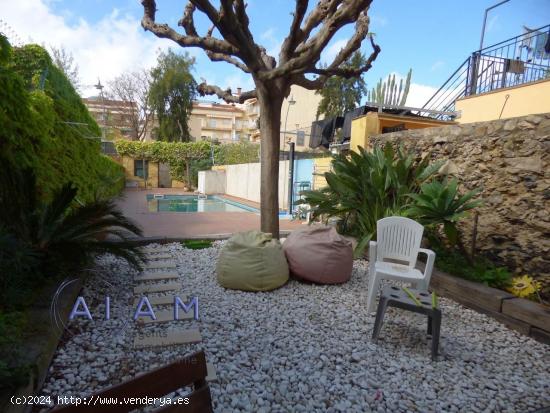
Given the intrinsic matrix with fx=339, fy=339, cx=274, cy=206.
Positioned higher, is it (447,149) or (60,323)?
(447,149)

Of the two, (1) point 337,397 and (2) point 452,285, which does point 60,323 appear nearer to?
(1) point 337,397

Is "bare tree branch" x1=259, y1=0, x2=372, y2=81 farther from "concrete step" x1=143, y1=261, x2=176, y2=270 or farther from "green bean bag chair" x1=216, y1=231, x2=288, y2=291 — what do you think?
"concrete step" x1=143, y1=261, x2=176, y2=270

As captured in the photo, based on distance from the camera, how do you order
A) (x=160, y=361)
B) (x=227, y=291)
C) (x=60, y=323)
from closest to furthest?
(x=160, y=361), (x=60, y=323), (x=227, y=291)

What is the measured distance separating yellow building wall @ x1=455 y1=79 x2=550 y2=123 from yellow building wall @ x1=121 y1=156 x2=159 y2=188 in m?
21.0

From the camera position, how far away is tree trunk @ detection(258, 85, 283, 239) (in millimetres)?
4762

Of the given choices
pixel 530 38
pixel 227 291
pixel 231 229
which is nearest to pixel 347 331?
pixel 227 291

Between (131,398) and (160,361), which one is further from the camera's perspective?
(160,361)

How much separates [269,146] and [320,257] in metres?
1.79

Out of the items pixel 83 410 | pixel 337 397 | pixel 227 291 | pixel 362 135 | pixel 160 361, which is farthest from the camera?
pixel 362 135

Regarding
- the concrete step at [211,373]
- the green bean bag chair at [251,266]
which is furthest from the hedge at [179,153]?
the concrete step at [211,373]

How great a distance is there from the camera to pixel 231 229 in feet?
24.2

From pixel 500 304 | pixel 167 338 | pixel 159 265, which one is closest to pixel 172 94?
pixel 159 265

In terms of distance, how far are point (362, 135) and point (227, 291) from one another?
486cm

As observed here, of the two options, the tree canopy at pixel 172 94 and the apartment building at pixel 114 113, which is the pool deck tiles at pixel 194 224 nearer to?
the tree canopy at pixel 172 94
